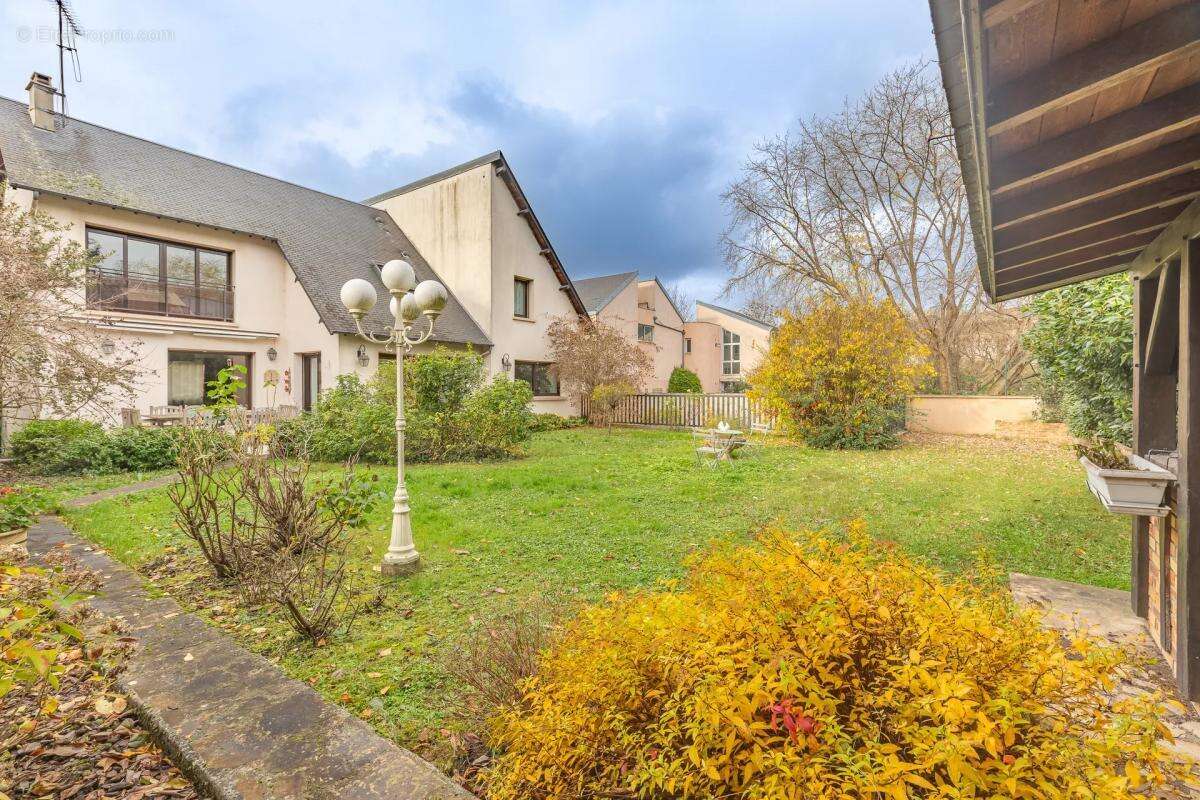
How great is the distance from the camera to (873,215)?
19.2m

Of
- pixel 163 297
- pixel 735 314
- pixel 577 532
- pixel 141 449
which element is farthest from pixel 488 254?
pixel 735 314

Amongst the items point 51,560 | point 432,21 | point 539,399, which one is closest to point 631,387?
point 539,399

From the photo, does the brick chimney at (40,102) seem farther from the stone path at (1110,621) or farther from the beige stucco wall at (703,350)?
the beige stucco wall at (703,350)

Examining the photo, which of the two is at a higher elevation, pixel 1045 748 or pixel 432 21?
pixel 432 21

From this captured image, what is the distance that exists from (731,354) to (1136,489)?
33.6 meters

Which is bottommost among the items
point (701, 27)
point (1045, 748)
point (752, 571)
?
point (1045, 748)

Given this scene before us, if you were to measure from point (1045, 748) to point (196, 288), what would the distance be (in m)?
17.4

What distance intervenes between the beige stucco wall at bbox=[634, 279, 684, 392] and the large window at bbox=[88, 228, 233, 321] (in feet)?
58.7

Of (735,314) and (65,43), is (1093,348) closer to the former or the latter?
(65,43)

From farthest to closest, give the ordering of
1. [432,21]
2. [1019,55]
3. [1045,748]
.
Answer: [432,21] → [1019,55] → [1045,748]

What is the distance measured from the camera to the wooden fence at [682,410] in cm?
1641

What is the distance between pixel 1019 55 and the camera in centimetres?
170

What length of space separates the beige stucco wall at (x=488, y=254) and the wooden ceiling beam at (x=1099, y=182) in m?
15.7

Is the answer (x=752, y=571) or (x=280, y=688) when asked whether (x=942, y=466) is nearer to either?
(x=752, y=571)
